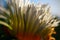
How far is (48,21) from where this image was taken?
0.78 metres

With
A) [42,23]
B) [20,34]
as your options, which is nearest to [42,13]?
[42,23]

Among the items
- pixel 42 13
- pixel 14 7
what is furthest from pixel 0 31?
pixel 42 13

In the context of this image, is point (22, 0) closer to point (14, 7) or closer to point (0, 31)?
point (14, 7)

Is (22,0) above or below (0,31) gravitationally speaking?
above

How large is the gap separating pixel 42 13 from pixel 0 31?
0.77 ft

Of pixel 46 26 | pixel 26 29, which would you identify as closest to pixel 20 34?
pixel 26 29

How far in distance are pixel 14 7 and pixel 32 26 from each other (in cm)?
13

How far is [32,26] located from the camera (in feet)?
2.29

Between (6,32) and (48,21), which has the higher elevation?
(48,21)

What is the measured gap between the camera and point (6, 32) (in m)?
0.69

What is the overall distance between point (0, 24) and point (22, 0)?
171mm

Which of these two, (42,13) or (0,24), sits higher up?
(42,13)

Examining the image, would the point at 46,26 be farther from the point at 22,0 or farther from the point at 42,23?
the point at 22,0

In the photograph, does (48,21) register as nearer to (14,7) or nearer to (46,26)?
(46,26)
